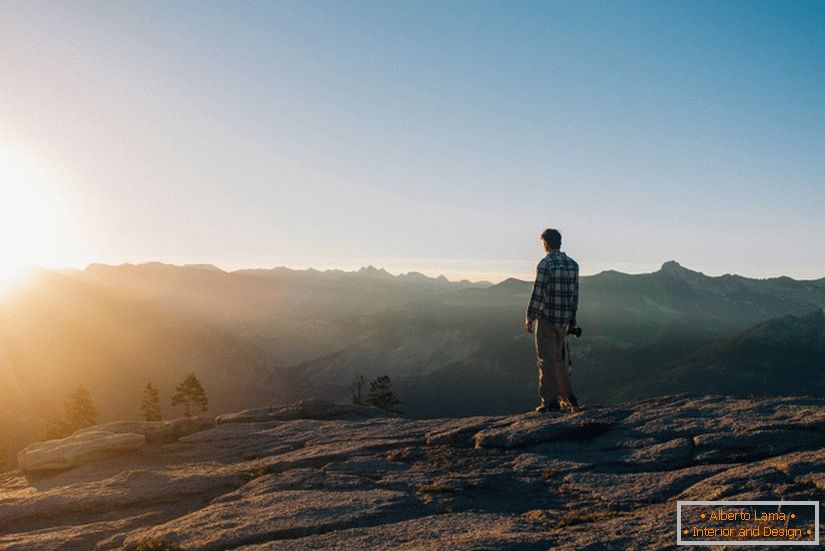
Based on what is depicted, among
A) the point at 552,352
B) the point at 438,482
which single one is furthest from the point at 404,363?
the point at 438,482

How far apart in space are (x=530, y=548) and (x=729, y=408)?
7.67 meters

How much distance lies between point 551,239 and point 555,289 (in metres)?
1.22

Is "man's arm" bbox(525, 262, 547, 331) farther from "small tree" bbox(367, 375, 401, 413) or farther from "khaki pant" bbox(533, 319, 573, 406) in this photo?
"small tree" bbox(367, 375, 401, 413)

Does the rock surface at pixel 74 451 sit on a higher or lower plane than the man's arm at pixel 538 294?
lower

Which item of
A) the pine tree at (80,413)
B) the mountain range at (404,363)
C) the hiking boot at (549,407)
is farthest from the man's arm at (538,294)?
the mountain range at (404,363)

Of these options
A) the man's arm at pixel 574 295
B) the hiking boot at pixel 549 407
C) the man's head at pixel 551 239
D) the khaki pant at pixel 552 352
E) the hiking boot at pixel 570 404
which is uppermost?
the man's head at pixel 551 239

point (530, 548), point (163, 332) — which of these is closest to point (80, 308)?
point (163, 332)

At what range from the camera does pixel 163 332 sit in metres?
189

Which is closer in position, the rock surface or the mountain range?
the rock surface

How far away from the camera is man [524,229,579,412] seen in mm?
13000

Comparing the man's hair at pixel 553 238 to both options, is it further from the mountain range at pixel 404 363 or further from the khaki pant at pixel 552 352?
the mountain range at pixel 404 363

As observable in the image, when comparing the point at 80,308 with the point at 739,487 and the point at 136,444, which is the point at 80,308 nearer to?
the point at 136,444

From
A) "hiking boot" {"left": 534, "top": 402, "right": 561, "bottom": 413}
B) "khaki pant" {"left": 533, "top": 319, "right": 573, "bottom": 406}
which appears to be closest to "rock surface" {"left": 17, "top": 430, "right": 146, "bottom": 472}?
"hiking boot" {"left": 534, "top": 402, "right": 561, "bottom": 413}

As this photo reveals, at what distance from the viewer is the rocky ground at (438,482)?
24.2ft
